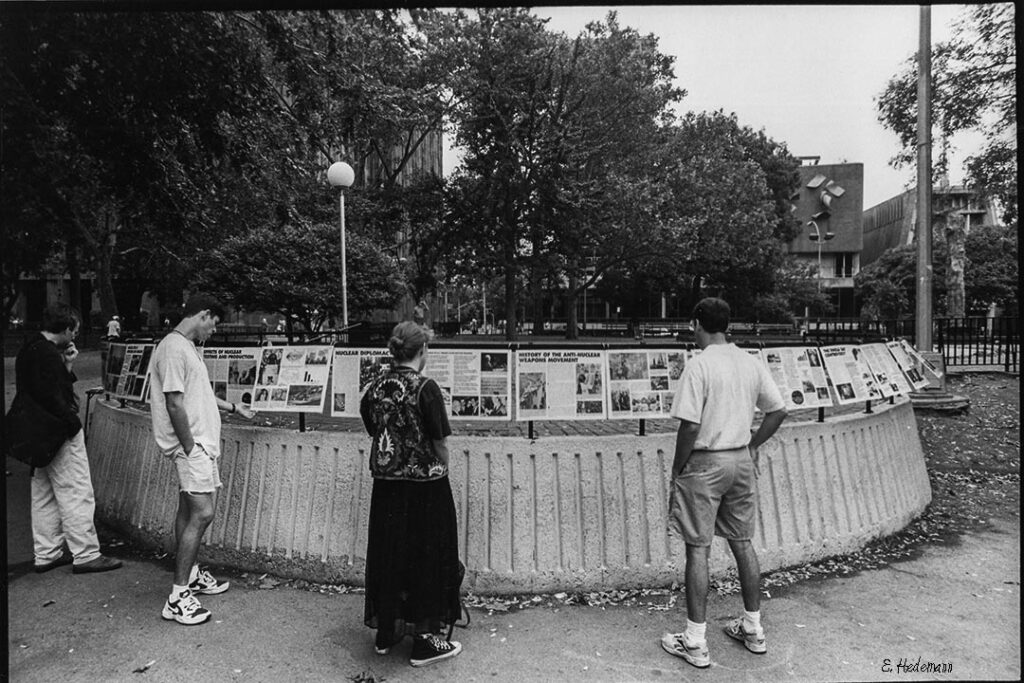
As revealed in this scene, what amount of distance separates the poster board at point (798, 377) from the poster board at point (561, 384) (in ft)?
4.79

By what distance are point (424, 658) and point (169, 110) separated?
691 centimetres

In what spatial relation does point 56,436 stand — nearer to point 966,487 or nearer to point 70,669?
point 70,669

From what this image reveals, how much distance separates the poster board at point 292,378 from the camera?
16.1ft

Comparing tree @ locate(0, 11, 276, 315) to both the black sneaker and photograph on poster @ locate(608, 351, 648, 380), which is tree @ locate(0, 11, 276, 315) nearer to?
photograph on poster @ locate(608, 351, 648, 380)

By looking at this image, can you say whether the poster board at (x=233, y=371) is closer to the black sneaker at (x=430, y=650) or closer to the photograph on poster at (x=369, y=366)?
the photograph on poster at (x=369, y=366)

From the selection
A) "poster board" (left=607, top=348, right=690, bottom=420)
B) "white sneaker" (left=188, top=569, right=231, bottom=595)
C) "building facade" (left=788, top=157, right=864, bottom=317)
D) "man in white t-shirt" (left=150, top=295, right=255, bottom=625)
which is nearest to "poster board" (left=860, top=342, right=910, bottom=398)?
"poster board" (left=607, top=348, right=690, bottom=420)

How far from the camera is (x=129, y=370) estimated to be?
5895 millimetres

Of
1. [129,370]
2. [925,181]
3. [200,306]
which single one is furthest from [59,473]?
[925,181]

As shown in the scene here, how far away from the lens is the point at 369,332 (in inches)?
429

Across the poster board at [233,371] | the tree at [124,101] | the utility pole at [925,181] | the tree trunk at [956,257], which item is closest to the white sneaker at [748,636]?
the poster board at [233,371]

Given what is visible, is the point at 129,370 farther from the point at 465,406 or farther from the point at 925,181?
the point at 925,181

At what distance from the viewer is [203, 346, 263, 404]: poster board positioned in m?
5.06

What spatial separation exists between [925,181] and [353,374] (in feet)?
32.2

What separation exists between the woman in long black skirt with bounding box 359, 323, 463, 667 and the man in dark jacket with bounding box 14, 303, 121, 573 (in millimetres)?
2574
